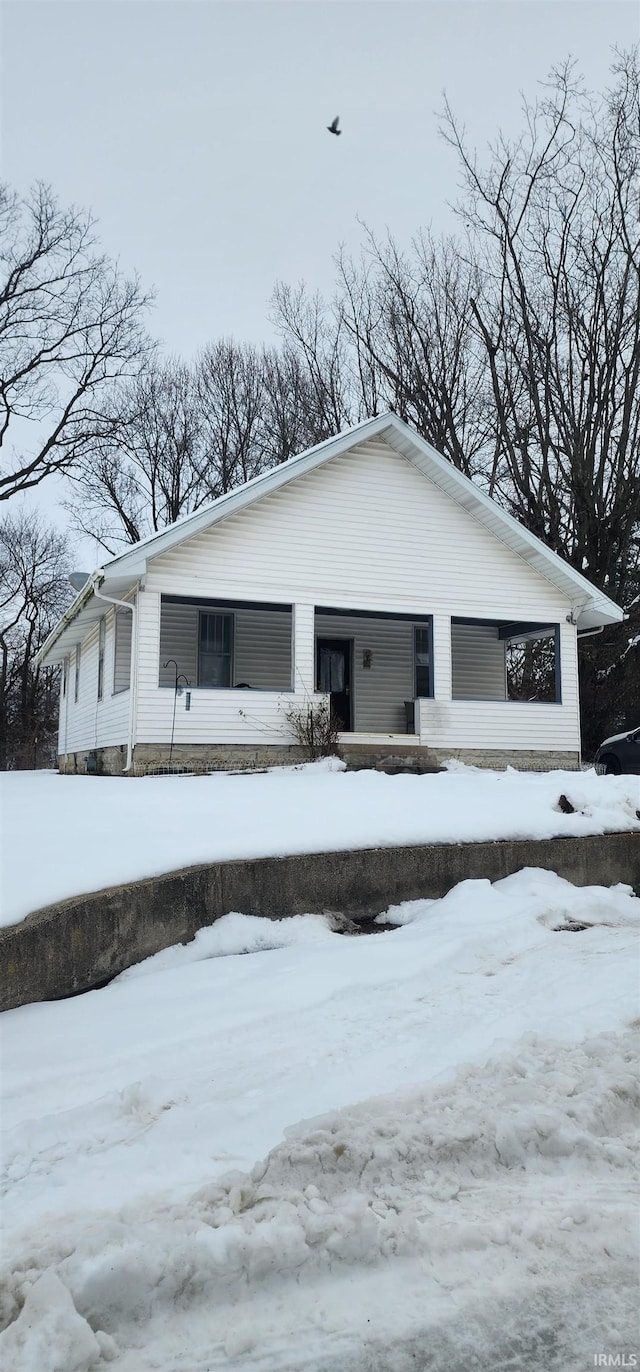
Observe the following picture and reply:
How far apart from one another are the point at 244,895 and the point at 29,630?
120 feet

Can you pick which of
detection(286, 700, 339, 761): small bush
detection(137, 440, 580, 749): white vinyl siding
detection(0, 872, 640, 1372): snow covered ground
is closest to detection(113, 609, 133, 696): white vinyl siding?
detection(137, 440, 580, 749): white vinyl siding

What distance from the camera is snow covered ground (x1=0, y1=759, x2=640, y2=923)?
5203 mm

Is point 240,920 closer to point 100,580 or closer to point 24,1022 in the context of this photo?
point 24,1022

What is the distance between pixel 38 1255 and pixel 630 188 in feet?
87.2

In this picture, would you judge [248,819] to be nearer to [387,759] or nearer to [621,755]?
[387,759]

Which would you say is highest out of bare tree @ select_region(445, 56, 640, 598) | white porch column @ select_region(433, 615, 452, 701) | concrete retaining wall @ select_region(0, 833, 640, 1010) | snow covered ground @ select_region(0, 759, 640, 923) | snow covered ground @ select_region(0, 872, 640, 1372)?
bare tree @ select_region(445, 56, 640, 598)

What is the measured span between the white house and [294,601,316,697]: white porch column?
3 centimetres

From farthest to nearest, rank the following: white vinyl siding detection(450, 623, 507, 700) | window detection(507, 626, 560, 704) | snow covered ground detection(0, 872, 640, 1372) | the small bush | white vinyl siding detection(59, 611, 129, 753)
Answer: window detection(507, 626, 560, 704)
white vinyl siding detection(450, 623, 507, 700)
white vinyl siding detection(59, 611, 129, 753)
the small bush
snow covered ground detection(0, 872, 640, 1372)

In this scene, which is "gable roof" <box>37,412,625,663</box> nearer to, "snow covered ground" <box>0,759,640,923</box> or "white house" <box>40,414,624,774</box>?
"white house" <box>40,414,624,774</box>

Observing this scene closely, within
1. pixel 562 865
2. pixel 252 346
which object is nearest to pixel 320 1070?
pixel 562 865

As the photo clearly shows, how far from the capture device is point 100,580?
11.6 m

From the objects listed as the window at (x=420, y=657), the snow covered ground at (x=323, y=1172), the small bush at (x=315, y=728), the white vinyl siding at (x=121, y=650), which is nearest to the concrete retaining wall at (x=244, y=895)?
the snow covered ground at (x=323, y=1172)

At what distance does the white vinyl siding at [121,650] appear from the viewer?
1370cm

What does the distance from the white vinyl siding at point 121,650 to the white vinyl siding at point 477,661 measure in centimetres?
672
